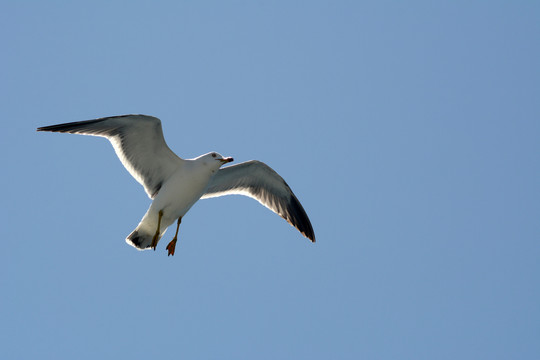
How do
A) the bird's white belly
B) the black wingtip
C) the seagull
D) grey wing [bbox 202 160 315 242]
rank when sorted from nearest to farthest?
the seagull
the bird's white belly
grey wing [bbox 202 160 315 242]
the black wingtip

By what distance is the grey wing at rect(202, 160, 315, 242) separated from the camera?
1566 centimetres

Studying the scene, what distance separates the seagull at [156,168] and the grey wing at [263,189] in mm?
36

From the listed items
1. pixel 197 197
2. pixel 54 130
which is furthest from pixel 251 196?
pixel 54 130

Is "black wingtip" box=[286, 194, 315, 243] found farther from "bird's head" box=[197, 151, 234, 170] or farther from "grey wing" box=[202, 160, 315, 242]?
"bird's head" box=[197, 151, 234, 170]

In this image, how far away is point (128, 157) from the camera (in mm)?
14633

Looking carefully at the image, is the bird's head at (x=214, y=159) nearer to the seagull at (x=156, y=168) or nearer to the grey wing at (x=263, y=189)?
the seagull at (x=156, y=168)

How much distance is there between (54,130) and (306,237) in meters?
5.44

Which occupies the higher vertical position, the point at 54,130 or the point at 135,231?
the point at 54,130

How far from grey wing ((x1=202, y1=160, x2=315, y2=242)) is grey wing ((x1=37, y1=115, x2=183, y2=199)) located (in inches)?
46.0

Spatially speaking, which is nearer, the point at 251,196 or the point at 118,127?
the point at 118,127

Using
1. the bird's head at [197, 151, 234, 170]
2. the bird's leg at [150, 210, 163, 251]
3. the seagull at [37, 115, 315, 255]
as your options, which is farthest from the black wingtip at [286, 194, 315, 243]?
the bird's leg at [150, 210, 163, 251]

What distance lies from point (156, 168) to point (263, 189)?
244 cm

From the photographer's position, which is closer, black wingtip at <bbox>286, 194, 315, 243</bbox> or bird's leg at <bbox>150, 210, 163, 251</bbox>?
bird's leg at <bbox>150, 210, 163, 251</bbox>

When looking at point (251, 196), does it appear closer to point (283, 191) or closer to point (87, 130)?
point (283, 191)
